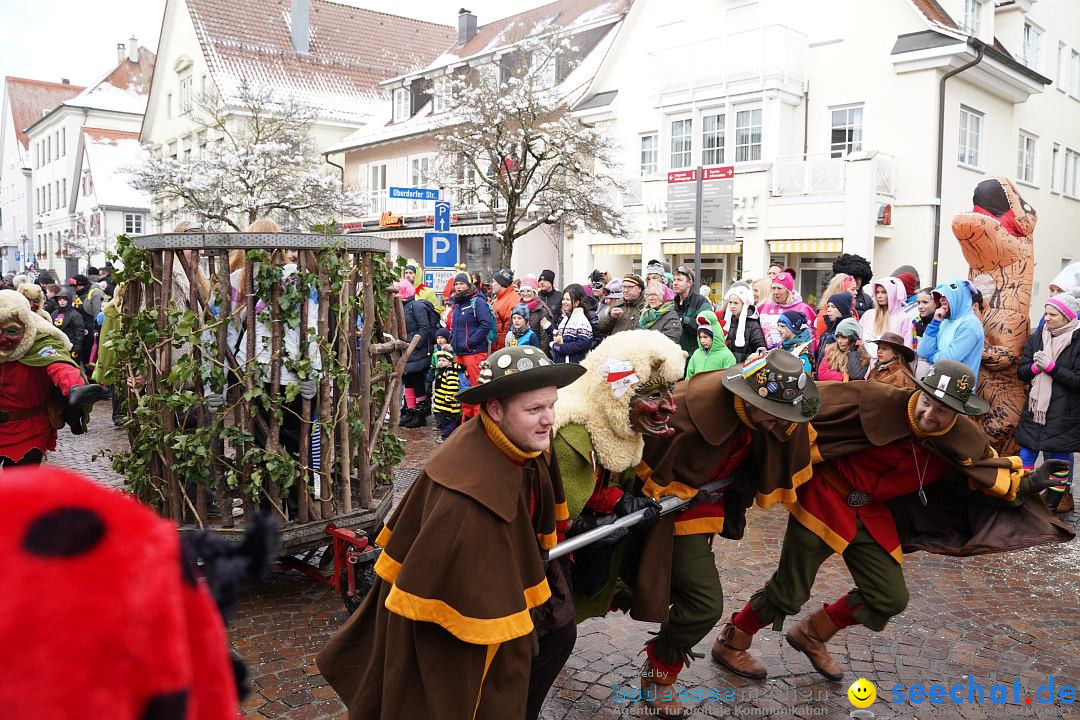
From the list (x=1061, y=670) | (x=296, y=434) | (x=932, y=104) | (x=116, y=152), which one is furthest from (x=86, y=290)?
(x=116, y=152)

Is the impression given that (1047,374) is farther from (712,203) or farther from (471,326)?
(471,326)

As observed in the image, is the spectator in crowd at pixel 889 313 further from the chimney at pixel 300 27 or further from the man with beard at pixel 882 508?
the chimney at pixel 300 27

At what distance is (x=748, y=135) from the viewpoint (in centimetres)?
2138

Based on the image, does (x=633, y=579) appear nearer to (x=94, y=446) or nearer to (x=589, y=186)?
(x=94, y=446)

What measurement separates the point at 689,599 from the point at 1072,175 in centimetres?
2895

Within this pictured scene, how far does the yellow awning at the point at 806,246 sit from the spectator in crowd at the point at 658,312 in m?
12.1

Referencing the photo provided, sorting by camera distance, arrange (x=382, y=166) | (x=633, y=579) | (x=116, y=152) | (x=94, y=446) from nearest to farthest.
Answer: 1. (x=633, y=579)
2. (x=94, y=446)
3. (x=382, y=166)
4. (x=116, y=152)

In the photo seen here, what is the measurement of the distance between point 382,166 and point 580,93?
10.7 m

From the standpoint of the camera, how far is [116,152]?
5294 centimetres

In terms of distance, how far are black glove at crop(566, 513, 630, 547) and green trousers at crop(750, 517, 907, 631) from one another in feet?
3.82

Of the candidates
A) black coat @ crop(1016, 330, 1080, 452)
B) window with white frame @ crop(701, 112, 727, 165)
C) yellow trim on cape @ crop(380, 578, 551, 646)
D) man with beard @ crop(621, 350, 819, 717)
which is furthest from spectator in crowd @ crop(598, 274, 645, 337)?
window with white frame @ crop(701, 112, 727, 165)

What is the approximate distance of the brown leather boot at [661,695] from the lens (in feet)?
12.9

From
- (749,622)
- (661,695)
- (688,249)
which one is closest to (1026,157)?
(688,249)

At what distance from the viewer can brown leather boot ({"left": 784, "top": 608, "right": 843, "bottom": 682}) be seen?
4281mm
